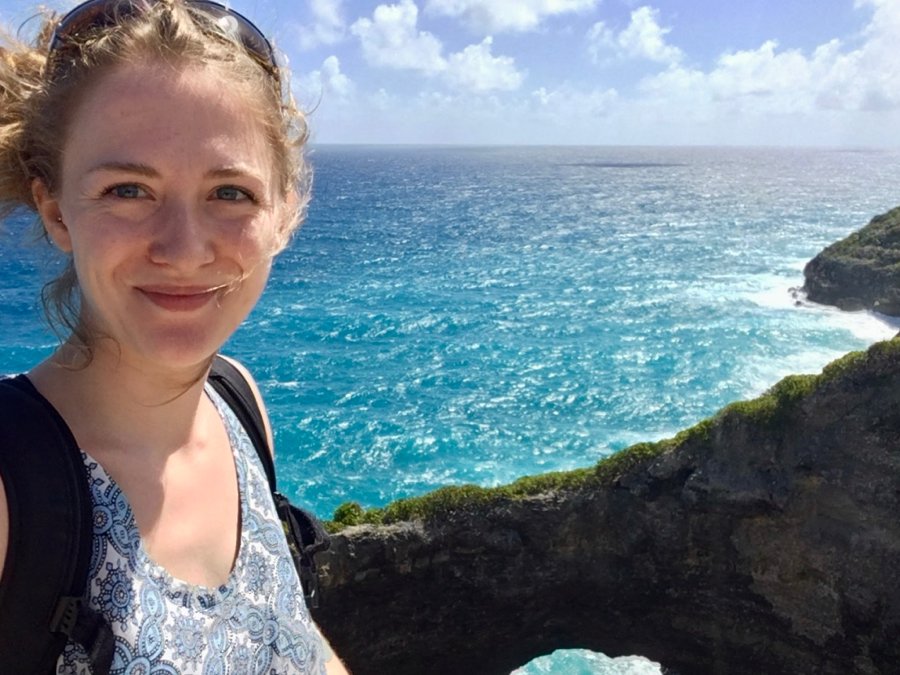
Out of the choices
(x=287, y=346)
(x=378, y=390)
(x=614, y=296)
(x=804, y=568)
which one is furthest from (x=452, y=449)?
(x=614, y=296)

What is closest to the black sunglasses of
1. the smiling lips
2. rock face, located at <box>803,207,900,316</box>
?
the smiling lips

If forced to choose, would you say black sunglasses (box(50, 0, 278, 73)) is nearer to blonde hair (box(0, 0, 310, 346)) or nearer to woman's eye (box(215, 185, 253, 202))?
blonde hair (box(0, 0, 310, 346))

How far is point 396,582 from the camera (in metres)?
20.1

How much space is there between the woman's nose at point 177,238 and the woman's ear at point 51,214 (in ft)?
1.42

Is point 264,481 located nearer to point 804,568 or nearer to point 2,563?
point 2,563

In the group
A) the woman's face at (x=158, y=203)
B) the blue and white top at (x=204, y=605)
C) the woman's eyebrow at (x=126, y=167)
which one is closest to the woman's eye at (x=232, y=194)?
the woman's face at (x=158, y=203)

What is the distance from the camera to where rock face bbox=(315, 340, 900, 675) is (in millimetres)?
19547

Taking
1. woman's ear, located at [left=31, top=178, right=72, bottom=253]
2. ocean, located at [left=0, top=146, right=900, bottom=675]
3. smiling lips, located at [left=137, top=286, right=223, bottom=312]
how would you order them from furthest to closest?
ocean, located at [left=0, top=146, right=900, bottom=675]
woman's ear, located at [left=31, top=178, right=72, bottom=253]
smiling lips, located at [left=137, top=286, right=223, bottom=312]

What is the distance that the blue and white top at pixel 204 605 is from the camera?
106 inches

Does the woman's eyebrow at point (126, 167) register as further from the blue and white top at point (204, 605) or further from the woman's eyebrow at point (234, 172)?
the blue and white top at point (204, 605)

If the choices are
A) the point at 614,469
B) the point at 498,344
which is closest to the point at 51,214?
the point at 614,469

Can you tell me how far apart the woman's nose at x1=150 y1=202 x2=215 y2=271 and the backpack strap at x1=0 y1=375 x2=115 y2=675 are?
2.35 feet

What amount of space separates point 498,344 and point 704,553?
134ft

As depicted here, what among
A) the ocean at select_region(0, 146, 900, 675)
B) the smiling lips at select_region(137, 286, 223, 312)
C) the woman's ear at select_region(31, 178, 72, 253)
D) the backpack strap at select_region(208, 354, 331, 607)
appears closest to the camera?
the smiling lips at select_region(137, 286, 223, 312)
